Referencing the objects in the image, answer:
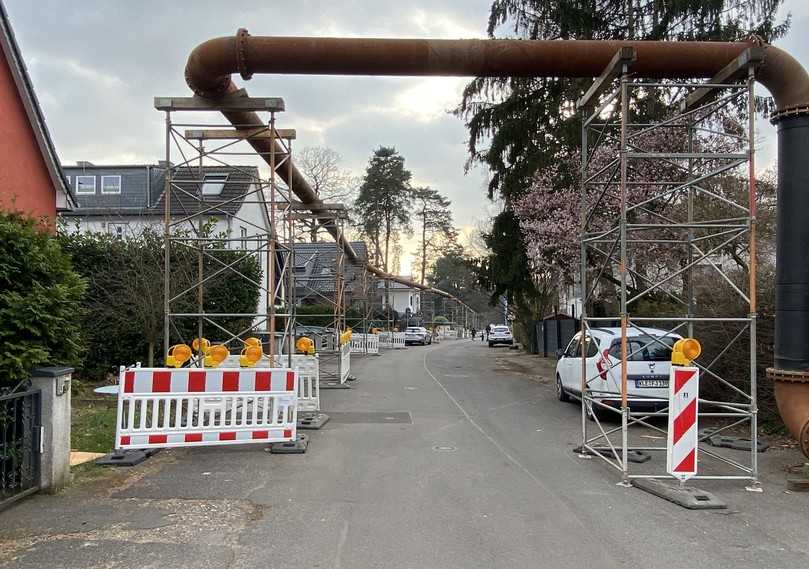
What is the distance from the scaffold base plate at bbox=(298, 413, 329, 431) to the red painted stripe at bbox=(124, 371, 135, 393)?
3.29 m

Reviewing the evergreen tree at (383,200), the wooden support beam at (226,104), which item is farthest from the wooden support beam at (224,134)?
the evergreen tree at (383,200)

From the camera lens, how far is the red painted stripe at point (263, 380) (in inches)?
346

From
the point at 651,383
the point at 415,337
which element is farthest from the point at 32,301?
the point at 415,337

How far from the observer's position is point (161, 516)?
5.88 m

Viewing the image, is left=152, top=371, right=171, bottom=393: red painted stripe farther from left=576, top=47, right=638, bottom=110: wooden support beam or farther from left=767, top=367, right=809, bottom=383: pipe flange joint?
left=767, top=367, right=809, bottom=383: pipe flange joint

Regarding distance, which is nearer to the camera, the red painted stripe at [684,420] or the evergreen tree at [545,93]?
the red painted stripe at [684,420]

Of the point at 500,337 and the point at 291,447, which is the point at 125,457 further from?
the point at 500,337

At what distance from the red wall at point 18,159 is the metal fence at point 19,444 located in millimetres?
8768

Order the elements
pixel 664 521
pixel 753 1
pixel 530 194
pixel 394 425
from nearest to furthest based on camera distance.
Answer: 1. pixel 664 521
2. pixel 394 425
3. pixel 753 1
4. pixel 530 194

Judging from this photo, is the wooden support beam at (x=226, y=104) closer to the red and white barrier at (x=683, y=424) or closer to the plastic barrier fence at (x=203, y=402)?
the plastic barrier fence at (x=203, y=402)

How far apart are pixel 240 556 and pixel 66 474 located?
9.96 feet

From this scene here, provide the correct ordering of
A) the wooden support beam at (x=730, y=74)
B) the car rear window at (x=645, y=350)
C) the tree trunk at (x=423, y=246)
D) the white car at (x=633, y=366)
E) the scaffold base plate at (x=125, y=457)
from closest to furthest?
the wooden support beam at (x=730, y=74) < the scaffold base plate at (x=125, y=457) < the white car at (x=633, y=366) < the car rear window at (x=645, y=350) < the tree trunk at (x=423, y=246)

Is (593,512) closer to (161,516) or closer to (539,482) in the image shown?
(539,482)

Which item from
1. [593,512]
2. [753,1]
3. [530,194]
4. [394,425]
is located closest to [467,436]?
[394,425]
